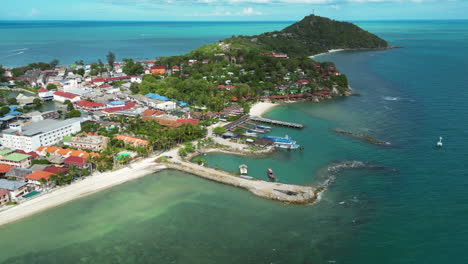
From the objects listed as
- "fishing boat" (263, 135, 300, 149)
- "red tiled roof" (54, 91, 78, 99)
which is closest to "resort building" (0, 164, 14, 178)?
"fishing boat" (263, 135, 300, 149)

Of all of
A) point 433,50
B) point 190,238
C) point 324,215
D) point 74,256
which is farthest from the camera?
point 433,50

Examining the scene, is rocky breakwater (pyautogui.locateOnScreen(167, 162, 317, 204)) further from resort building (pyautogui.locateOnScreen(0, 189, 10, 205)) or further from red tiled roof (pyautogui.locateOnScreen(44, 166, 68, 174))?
resort building (pyautogui.locateOnScreen(0, 189, 10, 205))

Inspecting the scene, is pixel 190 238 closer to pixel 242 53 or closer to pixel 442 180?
pixel 442 180

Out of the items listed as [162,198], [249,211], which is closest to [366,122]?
[249,211]

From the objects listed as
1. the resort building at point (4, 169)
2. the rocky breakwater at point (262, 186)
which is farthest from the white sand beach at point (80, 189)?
the resort building at point (4, 169)

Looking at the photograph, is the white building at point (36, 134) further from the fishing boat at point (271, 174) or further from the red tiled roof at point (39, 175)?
the fishing boat at point (271, 174)

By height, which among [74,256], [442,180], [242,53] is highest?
[242,53]

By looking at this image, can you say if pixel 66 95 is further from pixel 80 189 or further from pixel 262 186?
pixel 262 186
